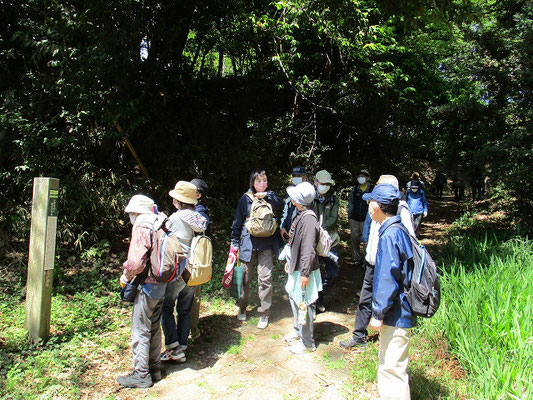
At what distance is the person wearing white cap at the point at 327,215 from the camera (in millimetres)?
5219

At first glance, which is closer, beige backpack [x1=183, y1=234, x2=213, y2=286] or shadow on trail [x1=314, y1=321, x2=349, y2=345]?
beige backpack [x1=183, y1=234, x2=213, y2=286]

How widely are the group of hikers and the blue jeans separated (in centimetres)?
1

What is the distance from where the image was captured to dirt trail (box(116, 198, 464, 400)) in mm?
3539

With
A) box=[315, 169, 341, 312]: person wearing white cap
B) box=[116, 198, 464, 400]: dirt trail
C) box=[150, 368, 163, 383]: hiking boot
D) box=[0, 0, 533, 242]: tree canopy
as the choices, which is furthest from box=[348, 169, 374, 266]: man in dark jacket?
box=[150, 368, 163, 383]: hiking boot

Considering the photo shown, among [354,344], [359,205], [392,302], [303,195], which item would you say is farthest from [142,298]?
[359,205]

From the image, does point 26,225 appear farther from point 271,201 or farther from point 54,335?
point 271,201

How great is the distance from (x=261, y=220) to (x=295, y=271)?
2.93 ft

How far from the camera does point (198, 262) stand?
4.00 metres

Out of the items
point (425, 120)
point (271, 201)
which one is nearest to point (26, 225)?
point (271, 201)

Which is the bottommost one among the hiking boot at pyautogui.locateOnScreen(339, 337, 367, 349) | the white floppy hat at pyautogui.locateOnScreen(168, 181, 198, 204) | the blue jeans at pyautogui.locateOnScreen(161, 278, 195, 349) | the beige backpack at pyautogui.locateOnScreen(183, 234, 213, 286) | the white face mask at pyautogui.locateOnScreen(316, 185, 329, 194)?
the hiking boot at pyautogui.locateOnScreen(339, 337, 367, 349)

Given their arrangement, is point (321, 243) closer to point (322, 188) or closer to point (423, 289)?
point (322, 188)

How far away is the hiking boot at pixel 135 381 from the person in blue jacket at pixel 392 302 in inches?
85.3

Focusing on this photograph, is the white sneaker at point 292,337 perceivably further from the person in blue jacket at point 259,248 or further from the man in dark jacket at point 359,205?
the man in dark jacket at point 359,205

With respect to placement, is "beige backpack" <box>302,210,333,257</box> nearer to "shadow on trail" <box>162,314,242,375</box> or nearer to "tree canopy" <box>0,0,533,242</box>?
"shadow on trail" <box>162,314,242,375</box>
